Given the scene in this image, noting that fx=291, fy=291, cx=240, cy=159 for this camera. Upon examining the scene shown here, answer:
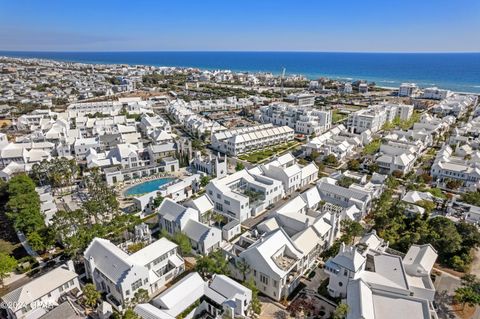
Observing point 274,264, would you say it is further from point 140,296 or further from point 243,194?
point 243,194

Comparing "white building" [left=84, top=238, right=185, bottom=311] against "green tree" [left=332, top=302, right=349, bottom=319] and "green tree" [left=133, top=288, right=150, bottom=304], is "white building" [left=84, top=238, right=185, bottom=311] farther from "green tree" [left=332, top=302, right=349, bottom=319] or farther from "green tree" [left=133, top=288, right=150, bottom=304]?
"green tree" [left=332, top=302, right=349, bottom=319]

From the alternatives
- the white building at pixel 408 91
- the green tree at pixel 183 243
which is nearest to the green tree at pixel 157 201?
the green tree at pixel 183 243

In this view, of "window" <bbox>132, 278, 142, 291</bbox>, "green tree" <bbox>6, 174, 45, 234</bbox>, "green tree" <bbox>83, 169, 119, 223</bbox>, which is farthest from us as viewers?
"green tree" <bbox>83, 169, 119, 223</bbox>

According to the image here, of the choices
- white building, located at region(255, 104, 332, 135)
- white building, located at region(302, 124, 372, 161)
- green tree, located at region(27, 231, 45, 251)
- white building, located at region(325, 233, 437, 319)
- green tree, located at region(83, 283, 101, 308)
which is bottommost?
green tree, located at region(83, 283, 101, 308)

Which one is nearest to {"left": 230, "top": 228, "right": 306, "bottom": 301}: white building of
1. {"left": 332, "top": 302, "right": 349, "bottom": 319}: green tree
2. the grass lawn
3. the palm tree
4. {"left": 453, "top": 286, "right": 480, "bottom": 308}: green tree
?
the palm tree

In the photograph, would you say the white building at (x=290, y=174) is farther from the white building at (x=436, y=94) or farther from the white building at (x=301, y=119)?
the white building at (x=436, y=94)

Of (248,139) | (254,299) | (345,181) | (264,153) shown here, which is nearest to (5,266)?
(254,299)

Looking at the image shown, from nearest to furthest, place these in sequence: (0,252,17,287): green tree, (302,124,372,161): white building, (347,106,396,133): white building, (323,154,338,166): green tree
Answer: (0,252,17,287): green tree < (323,154,338,166): green tree < (302,124,372,161): white building < (347,106,396,133): white building
